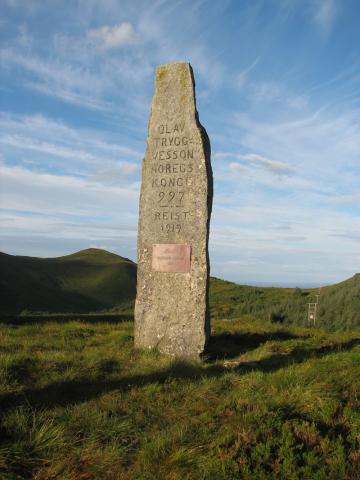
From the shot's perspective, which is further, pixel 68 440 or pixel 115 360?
pixel 115 360

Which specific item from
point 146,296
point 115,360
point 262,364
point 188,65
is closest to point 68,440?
point 115,360

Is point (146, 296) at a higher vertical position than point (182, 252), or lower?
lower

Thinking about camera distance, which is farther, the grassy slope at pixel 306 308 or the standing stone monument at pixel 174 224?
the grassy slope at pixel 306 308

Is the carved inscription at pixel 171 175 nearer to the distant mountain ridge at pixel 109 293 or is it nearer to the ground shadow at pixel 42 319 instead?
the ground shadow at pixel 42 319

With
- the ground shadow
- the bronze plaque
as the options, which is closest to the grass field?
the bronze plaque

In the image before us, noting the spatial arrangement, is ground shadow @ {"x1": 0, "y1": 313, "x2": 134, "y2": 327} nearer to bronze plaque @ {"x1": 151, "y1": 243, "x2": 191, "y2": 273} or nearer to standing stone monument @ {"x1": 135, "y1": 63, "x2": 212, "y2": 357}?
standing stone monument @ {"x1": 135, "y1": 63, "x2": 212, "y2": 357}

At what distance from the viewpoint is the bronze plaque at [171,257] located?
859cm

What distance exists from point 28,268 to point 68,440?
4263cm

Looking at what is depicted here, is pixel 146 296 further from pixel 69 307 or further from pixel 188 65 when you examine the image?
pixel 69 307

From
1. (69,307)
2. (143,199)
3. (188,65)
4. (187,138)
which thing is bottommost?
(69,307)

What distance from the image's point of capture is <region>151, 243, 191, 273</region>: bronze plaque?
859 cm

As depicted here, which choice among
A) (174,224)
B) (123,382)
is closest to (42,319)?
(174,224)

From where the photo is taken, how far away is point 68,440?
4.02 metres

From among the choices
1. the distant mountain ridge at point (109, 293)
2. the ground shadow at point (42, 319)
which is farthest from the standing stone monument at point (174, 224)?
the distant mountain ridge at point (109, 293)
